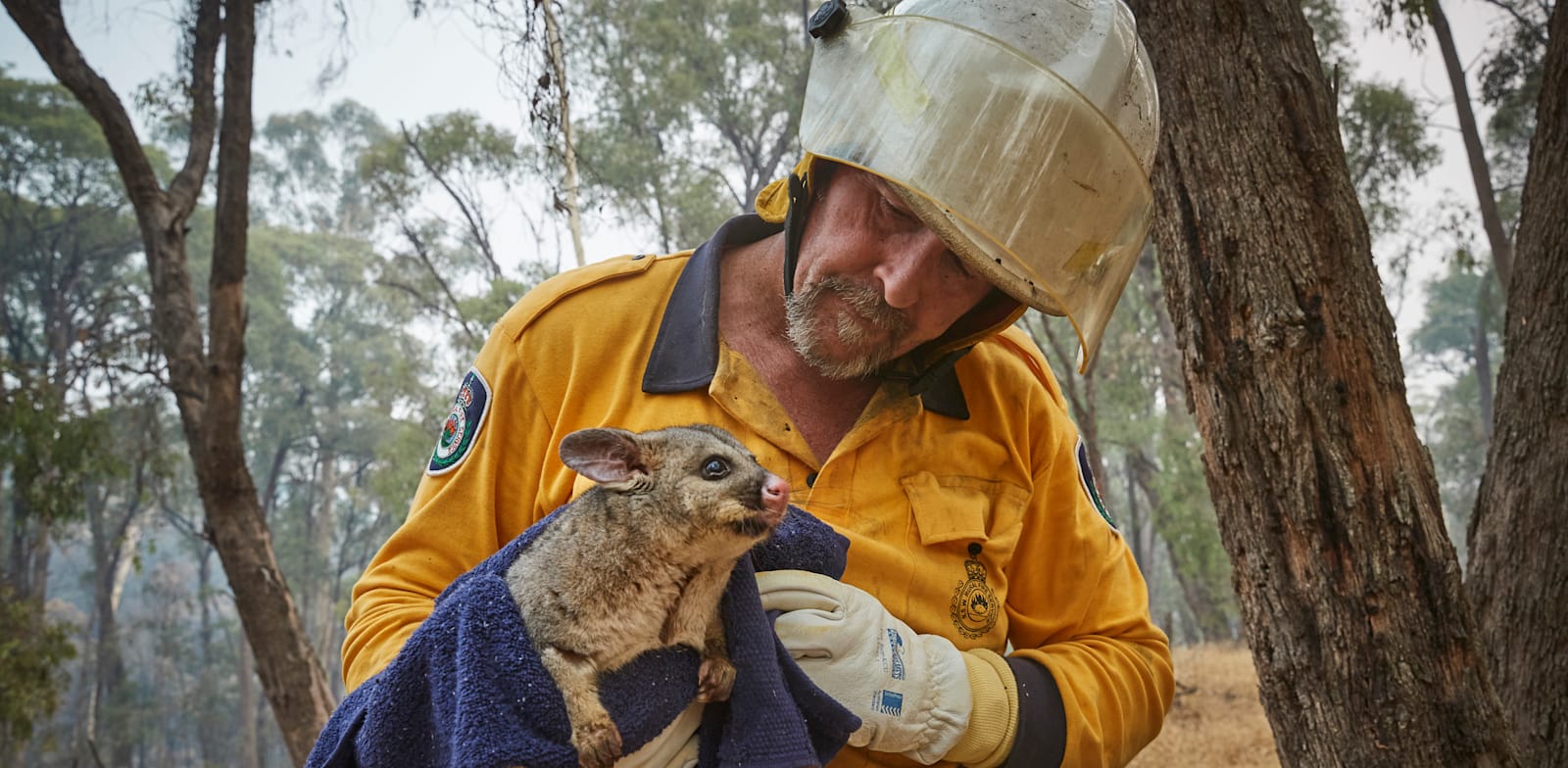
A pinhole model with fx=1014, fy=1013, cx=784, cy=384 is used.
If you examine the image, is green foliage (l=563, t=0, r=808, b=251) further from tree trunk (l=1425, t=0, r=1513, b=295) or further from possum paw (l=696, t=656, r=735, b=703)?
possum paw (l=696, t=656, r=735, b=703)

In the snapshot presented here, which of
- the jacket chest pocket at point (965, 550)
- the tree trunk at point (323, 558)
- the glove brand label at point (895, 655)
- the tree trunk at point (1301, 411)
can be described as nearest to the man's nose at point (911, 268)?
the jacket chest pocket at point (965, 550)

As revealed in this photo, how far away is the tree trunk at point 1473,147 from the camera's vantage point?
10.0 meters

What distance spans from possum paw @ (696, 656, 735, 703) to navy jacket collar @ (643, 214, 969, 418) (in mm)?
618

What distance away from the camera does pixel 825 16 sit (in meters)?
2.20

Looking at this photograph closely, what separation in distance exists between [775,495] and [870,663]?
1.60 feet

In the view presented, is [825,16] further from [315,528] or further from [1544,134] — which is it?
[315,528]

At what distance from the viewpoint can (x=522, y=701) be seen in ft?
4.96

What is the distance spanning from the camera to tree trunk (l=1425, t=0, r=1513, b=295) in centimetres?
1000

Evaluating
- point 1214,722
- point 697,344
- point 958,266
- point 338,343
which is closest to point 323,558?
point 338,343

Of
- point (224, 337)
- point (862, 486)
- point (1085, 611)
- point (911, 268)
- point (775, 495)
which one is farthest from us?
point (224, 337)

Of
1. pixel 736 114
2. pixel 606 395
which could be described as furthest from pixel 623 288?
pixel 736 114

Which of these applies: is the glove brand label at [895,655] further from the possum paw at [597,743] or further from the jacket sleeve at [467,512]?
the jacket sleeve at [467,512]

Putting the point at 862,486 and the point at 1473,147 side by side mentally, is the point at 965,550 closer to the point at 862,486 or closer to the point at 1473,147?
the point at 862,486

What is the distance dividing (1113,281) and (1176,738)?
26.3ft
